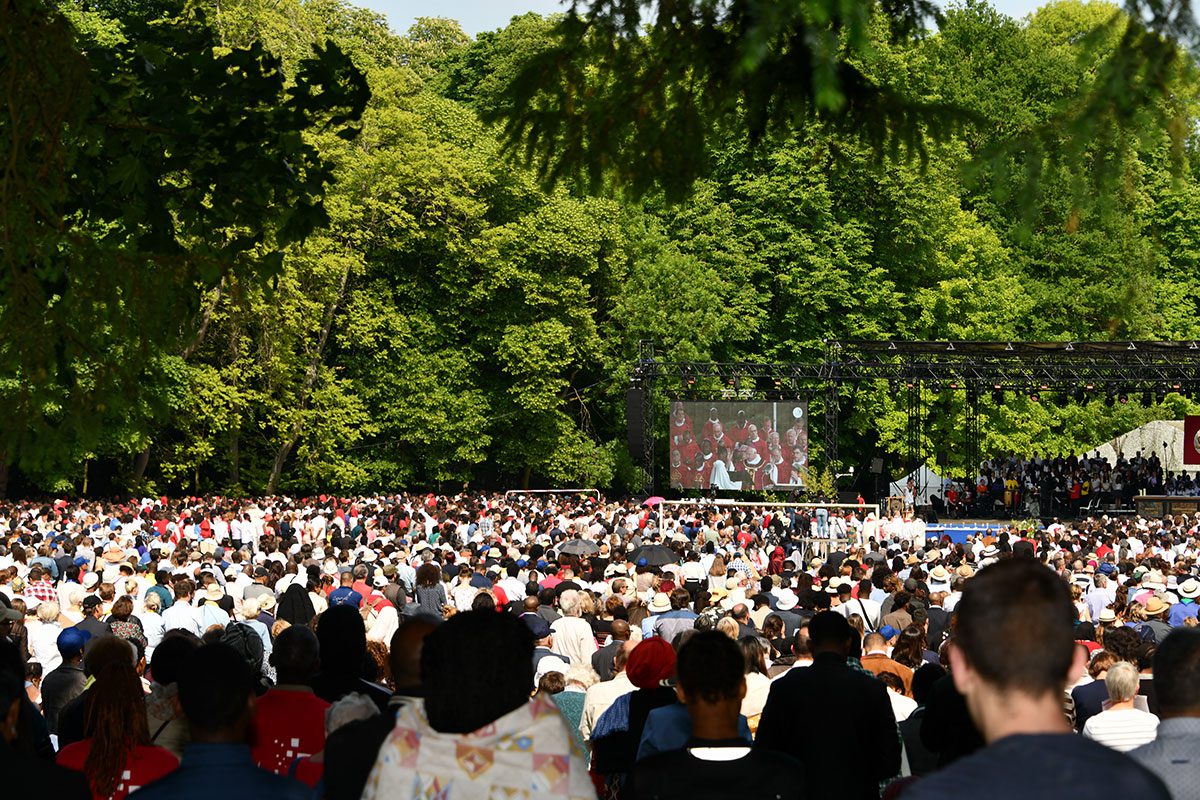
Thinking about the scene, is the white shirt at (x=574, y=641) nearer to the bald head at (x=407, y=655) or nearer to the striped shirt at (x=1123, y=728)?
the striped shirt at (x=1123, y=728)

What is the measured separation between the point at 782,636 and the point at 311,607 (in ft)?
12.4

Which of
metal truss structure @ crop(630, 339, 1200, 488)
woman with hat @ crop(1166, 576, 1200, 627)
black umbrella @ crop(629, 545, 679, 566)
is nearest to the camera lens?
woman with hat @ crop(1166, 576, 1200, 627)

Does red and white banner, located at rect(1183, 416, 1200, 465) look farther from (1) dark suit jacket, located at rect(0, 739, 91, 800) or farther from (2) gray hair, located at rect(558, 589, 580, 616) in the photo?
(1) dark suit jacket, located at rect(0, 739, 91, 800)

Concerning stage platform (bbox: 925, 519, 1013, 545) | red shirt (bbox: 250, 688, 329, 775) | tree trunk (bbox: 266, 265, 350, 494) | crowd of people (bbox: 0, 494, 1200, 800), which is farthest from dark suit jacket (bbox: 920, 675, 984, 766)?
tree trunk (bbox: 266, 265, 350, 494)

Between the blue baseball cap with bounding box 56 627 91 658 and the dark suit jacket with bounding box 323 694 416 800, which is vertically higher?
the dark suit jacket with bounding box 323 694 416 800

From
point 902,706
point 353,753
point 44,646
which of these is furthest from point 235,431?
point 353,753

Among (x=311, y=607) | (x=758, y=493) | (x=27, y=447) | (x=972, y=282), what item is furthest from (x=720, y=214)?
(x=27, y=447)

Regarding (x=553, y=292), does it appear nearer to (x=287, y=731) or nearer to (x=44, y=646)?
(x=44, y=646)

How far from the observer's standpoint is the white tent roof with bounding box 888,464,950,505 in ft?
140

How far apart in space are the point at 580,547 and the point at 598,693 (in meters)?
13.5

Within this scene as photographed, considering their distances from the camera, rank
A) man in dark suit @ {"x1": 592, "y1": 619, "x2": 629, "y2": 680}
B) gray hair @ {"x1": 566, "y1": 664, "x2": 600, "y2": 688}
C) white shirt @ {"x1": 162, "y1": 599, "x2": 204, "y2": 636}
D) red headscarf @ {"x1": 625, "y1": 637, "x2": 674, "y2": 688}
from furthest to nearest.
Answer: white shirt @ {"x1": 162, "y1": 599, "x2": 204, "y2": 636} → man in dark suit @ {"x1": 592, "y1": 619, "x2": 629, "y2": 680} → gray hair @ {"x1": 566, "y1": 664, "x2": 600, "y2": 688} → red headscarf @ {"x1": 625, "y1": 637, "x2": 674, "y2": 688}

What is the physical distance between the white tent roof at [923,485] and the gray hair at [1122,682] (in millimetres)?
33826

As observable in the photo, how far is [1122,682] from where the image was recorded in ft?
20.6

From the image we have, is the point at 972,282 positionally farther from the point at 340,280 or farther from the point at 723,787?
the point at 723,787
